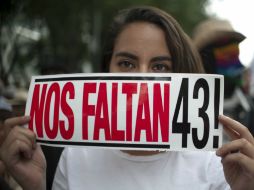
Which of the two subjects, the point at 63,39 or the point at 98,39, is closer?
the point at 63,39

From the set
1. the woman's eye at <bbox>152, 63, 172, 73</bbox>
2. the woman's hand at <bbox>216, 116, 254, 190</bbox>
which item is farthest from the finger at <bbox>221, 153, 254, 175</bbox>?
the woman's eye at <bbox>152, 63, 172, 73</bbox>

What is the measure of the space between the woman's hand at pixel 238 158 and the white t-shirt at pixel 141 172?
16 centimetres

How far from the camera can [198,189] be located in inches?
70.9

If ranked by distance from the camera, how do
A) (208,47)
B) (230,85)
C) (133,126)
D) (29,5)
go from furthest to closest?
(29,5) → (230,85) → (208,47) → (133,126)

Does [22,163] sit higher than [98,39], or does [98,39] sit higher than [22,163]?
[98,39]

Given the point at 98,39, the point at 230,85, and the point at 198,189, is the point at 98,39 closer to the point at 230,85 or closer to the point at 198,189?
the point at 230,85

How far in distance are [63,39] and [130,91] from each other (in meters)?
16.6

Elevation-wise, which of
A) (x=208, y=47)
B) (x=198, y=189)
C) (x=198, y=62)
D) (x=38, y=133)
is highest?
(x=208, y=47)

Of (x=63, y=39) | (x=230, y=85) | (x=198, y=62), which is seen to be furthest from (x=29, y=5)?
(x=198, y=62)

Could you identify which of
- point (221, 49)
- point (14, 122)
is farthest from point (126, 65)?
point (221, 49)

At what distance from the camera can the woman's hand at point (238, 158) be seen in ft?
5.29

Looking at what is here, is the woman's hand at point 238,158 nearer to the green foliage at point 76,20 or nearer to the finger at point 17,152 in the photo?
the finger at point 17,152

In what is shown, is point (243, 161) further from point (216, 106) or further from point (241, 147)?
point (216, 106)

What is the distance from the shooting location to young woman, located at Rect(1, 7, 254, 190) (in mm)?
1682
